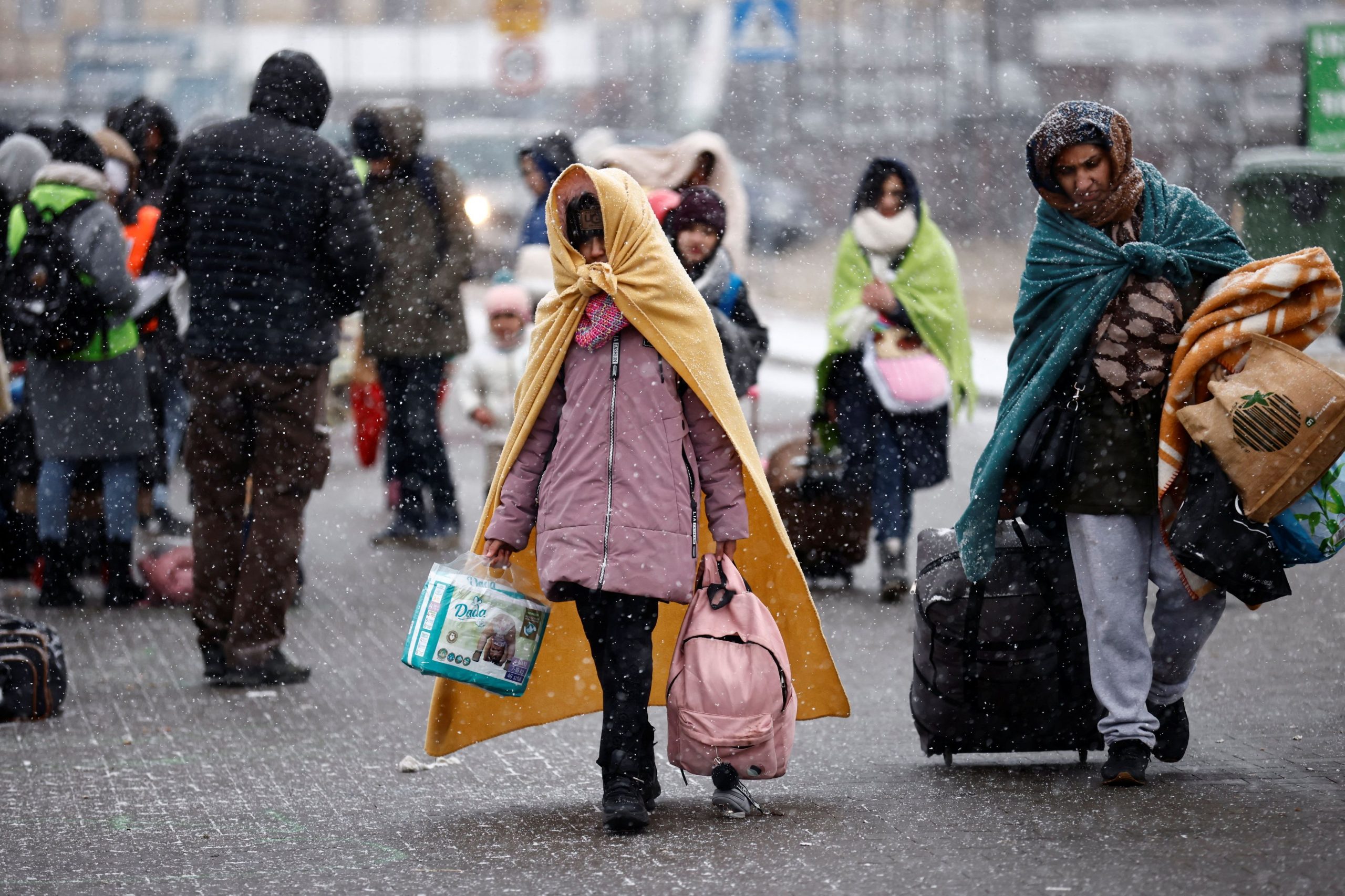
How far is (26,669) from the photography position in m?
6.92

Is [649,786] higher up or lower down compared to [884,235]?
lower down

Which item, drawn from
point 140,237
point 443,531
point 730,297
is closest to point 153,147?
Result: point 140,237

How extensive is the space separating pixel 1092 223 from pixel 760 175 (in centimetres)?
2912

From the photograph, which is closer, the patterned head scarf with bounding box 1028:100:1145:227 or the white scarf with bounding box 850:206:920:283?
the patterned head scarf with bounding box 1028:100:1145:227

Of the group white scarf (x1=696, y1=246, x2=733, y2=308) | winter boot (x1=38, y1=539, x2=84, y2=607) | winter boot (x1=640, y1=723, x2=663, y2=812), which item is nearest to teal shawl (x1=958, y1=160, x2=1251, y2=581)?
winter boot (x1=640, y1=723, x2=663, y2=812)

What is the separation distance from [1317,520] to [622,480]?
1.89 m

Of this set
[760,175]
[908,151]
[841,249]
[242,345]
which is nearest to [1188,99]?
[908,151]

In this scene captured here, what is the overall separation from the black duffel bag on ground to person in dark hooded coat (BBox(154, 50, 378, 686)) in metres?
0.78

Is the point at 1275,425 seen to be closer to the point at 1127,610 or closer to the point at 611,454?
the point at 1127,610

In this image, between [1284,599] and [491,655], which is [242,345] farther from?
[1284,599]

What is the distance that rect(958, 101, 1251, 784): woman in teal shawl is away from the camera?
219 inches

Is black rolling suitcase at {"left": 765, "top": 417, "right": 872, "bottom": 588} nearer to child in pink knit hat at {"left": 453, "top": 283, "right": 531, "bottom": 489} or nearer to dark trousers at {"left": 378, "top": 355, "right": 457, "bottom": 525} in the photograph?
child in pink knit hat at {"left": 453, "top": 283, "right": 531, "bottom": 489}

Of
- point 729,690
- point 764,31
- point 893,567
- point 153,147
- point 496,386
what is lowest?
point 893,567

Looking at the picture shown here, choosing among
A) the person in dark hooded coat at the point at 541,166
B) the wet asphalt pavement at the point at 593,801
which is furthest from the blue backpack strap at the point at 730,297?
the person in dark hooded coat at the point at 541,166
